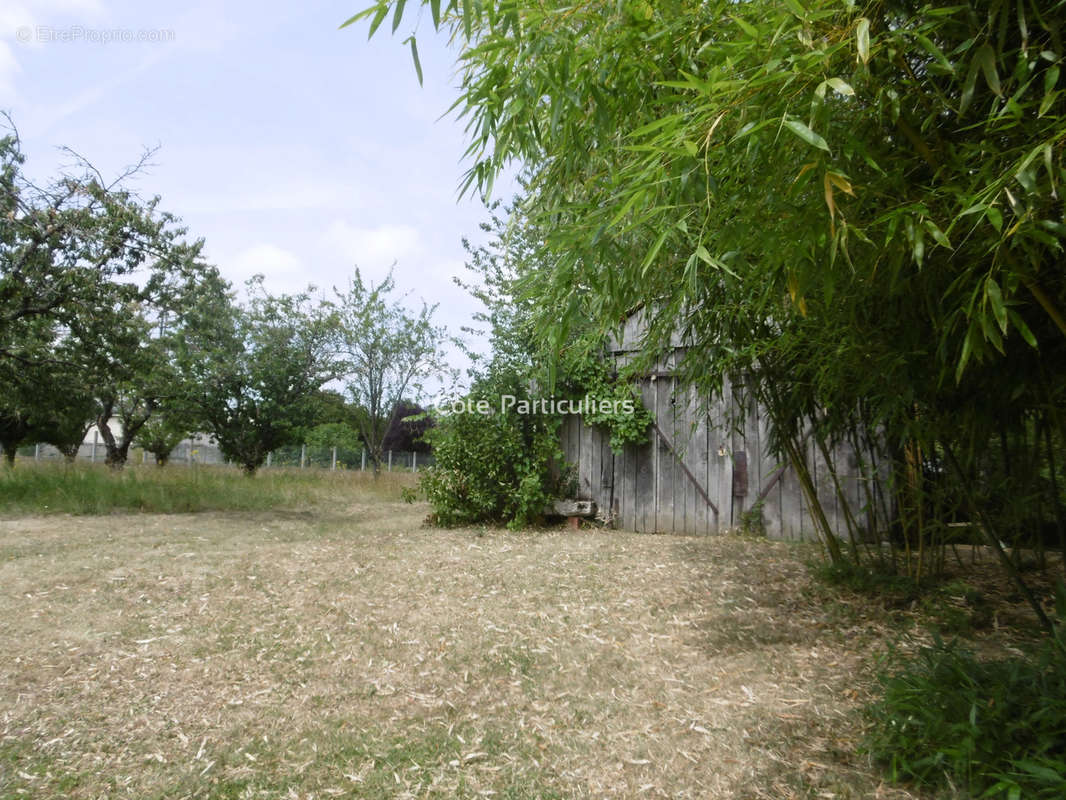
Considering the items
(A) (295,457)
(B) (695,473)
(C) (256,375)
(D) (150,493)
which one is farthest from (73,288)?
(A) (295,457)

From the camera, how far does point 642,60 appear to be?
67.3 inches

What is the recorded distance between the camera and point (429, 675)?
8.46ft

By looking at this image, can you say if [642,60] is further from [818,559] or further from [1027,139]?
[818,559]

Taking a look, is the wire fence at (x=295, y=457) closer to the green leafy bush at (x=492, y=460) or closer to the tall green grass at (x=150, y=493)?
the tall green grass at (x=150, y=493)

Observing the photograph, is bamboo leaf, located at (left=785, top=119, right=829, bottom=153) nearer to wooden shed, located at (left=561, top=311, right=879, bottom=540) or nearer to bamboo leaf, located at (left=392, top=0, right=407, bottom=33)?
bamboo leaf, located at (left=392, top=0, right=407, bottom=33)

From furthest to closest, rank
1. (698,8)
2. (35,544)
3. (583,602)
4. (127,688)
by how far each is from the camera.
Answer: (35,544), (583,602), (127,688), (698,8)

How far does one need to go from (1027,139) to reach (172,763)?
2.99 m

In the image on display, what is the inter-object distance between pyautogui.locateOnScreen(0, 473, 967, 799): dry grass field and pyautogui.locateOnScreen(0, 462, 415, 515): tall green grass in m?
2.34

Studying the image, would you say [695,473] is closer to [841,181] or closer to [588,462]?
[588,462]

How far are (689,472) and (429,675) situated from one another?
10.3 ft

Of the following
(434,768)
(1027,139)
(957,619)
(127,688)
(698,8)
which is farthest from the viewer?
(957,619)

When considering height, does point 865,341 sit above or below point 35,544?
above

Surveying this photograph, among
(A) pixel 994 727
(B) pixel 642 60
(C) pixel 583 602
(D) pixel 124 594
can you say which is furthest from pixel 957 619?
(D) pixel 124 594

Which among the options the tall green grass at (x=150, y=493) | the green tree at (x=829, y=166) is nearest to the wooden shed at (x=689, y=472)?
the green tree at (x=829, y=166)
